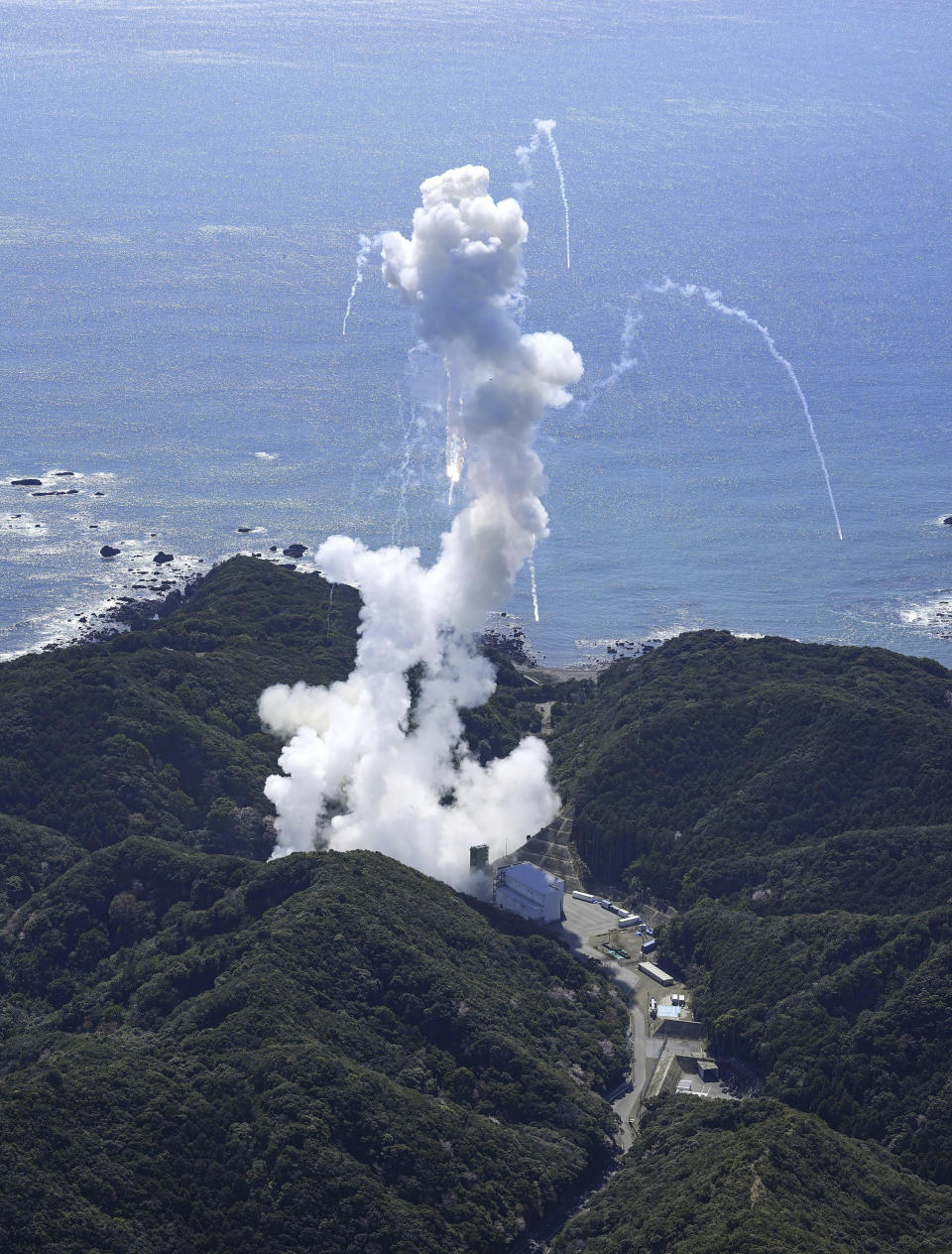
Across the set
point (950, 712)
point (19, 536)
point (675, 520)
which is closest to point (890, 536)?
point (675, 520)

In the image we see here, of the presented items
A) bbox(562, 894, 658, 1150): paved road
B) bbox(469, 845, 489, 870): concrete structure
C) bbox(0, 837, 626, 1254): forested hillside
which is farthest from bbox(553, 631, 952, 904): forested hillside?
bbox(0, 837, 626, 1254): forested hillside

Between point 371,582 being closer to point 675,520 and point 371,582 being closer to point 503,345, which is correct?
point 503,345

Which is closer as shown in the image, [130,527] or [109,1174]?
[109,1174]

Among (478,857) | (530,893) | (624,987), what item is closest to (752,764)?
(530,893)

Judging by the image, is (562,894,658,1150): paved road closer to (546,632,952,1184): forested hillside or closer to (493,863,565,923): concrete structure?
(493,863,565,923): concrete structure

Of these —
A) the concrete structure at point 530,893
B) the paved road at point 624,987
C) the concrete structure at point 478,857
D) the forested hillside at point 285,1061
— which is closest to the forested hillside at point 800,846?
the paved road at point 624,987

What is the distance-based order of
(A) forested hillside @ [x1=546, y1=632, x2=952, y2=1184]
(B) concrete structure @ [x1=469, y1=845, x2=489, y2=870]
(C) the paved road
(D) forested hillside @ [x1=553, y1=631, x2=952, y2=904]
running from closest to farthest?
→ 1. (A) forested hillside @ [x1=546, y1=632, x2=952, y2=1184]
2. (C) the paved road
3. (B) concrete structure @ [x1=469, y1=845, x2=489, y2=870]
4. (D) forested hillside @ [x1=553, y1=631, x2=952, y2=904]

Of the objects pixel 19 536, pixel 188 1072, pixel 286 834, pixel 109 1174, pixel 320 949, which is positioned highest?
pixel 19 536
